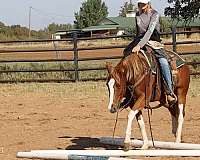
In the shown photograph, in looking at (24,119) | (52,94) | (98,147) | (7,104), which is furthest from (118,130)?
(52,94)

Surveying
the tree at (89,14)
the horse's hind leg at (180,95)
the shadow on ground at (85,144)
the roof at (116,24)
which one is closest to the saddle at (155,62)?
the horse's hind leg at (180,95)

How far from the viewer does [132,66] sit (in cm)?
650

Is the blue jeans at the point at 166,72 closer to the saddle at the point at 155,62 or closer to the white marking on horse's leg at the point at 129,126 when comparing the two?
the saddle at the point at 155,62

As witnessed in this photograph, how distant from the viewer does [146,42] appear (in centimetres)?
673

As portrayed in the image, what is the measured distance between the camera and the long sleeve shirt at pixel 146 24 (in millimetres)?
6711

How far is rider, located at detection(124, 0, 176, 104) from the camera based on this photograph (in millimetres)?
6719

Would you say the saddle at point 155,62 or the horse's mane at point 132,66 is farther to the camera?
the saddle at point 155,62

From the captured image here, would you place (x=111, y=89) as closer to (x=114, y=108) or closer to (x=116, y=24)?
(x=114, y=108)

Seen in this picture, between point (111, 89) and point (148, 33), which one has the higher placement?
point (148, 33)

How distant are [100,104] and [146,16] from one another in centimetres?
572

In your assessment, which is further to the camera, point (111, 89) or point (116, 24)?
point (116, 24)

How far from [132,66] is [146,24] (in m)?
0.67

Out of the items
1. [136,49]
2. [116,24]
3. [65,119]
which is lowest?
[65,119]

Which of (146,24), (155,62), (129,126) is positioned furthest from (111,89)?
(146,24)
